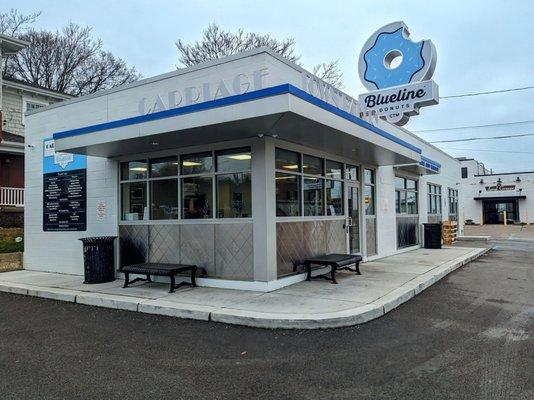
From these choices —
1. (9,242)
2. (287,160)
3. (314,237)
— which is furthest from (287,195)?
(9,242)

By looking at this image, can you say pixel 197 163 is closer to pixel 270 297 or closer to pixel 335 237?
pixel 270 297

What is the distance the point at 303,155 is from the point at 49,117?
23.2ft

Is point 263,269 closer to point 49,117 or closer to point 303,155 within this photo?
point 303,155

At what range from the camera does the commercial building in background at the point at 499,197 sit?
45.1m

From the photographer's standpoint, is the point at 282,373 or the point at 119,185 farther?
the point at 119,185

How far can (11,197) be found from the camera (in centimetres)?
1881

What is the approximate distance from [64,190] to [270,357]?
28.4 ft

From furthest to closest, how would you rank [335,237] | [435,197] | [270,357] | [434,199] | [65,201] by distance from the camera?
1. [435,197]
2. [434,199]
3. [65,201]
4. [335,237]
5. [270,357]

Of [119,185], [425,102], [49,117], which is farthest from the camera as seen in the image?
[425,102]

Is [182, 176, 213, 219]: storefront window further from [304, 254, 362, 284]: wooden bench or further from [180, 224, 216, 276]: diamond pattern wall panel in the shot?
[304, 254, 362, 284]: wooden bench

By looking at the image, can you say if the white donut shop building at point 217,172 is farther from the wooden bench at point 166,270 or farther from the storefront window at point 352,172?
the wooden bench at point 166,270

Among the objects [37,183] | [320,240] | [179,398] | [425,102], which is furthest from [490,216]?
[179,398]

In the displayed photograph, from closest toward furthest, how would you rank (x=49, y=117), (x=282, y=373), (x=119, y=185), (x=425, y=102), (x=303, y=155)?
(x=282, y=373), (x=303, y=155), (x=119, y=185), (x=49, y=117), (x=425, y=102)

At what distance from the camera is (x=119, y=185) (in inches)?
408
